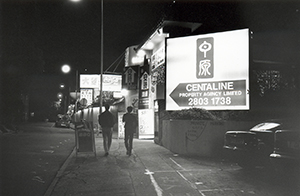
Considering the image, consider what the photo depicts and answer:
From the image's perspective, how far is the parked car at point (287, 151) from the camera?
600cm

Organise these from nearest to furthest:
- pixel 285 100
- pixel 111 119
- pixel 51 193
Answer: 1. pixel 51 193
2. pixel 111 119
3. pixel 285 100

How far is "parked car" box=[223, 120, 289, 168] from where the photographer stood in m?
7.41

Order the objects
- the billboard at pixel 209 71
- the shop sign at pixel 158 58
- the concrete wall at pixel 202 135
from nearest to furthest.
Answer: the concrete wall at pixel 202 135, the billboard at pixel 209 71, the shop sign at pixel 158 58

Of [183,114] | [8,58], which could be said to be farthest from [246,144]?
[8,58]

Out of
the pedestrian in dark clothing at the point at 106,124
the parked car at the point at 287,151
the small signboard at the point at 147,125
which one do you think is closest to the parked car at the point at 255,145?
the parked car at the point at 287,151

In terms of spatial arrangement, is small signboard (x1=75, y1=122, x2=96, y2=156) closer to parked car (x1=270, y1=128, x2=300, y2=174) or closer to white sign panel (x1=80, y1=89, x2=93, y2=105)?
parked car (x1=270, y1=128, x2=300, y2=174)

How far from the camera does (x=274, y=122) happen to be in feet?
25.3

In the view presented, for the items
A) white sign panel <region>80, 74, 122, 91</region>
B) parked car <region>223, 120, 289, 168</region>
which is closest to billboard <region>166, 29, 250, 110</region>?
parked car <region>223, 120, 289, 168</region>

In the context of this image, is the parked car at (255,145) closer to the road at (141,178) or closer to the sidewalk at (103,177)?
the road at (141,178)

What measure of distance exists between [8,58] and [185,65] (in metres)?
9.14

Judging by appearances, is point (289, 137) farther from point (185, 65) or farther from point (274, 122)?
point (185, 65)

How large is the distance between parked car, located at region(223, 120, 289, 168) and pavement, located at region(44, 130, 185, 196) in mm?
2311

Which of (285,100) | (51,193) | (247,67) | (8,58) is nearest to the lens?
(51,193)

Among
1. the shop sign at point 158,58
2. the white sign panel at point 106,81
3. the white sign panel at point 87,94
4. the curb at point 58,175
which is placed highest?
the shop sign at point 158,58
